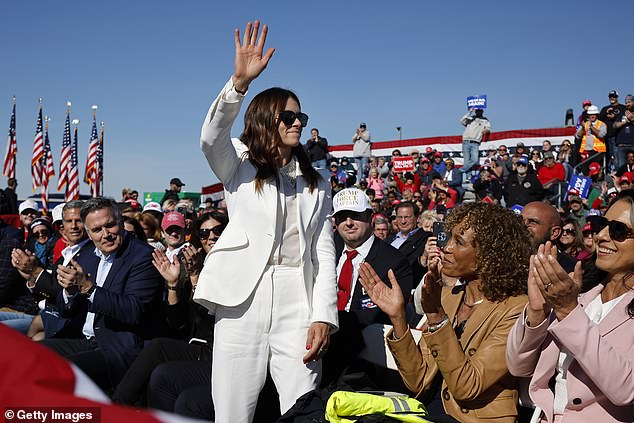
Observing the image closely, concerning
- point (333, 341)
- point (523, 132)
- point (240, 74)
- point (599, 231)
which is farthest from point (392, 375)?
point (523, 132)

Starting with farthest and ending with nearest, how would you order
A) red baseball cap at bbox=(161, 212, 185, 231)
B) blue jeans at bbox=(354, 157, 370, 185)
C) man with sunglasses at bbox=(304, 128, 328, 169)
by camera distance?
blue jeans at bbox=(354, 157, 370, 185) < man with sunglasses at bbox=(304, 128, 328, 169) < red baseball cap at bbox=(161, 212, 185, 231)

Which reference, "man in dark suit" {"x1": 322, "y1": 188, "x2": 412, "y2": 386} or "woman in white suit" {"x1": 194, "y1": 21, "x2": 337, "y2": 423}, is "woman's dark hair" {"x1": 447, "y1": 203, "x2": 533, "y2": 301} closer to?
"woman in white suit" {"x1": 194, "y1": 21, "x2": 337, "y2": 423}

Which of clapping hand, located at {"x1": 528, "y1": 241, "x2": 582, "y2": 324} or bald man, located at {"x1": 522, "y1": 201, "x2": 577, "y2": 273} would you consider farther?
bald man, located at {"x1": 522, "y1": 201, "x2": 577, "y2": 273}

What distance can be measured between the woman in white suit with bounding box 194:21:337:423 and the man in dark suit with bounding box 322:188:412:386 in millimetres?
736

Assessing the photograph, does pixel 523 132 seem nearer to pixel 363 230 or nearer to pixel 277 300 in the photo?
pixel 363 230

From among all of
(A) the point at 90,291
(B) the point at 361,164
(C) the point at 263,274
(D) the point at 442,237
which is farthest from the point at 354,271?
(B) the point at 361,164

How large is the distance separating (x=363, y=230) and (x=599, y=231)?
8.98 ft

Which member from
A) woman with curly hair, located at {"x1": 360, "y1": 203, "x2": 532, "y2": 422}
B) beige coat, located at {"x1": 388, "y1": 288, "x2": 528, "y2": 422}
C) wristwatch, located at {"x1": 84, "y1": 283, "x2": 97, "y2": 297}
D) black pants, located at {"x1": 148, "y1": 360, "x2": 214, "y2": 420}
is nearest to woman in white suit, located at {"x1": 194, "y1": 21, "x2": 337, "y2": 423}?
woman with curly hair, located at {"x1": 360, "y1": 203, "x2": 532, "y2": 422}

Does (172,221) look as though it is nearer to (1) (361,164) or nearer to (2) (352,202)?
(2) (352,202)

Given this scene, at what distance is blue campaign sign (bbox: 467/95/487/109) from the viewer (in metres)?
20.4

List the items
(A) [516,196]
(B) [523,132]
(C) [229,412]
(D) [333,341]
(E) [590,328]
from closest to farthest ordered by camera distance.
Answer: (E) [590,328] < (C) [229,412] < (D) [333,341] < (A) [516,196] < (B) [523,132]

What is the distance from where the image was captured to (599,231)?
9.75ft

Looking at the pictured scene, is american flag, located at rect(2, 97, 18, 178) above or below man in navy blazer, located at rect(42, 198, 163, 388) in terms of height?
above

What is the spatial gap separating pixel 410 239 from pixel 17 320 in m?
4.47
